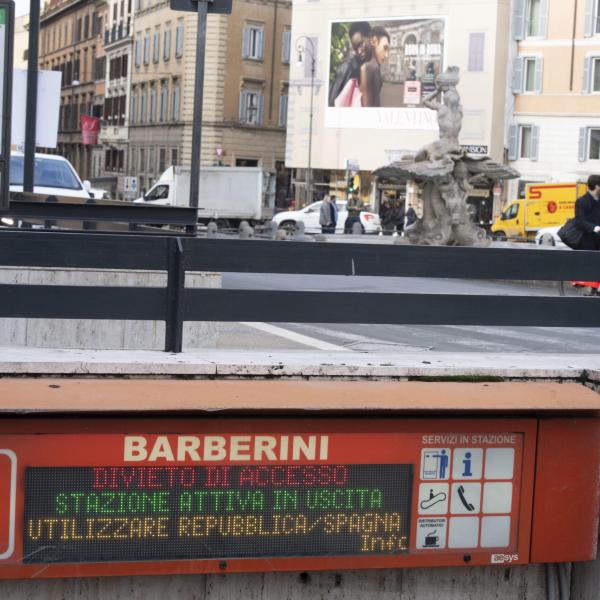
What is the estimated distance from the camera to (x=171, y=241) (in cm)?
520

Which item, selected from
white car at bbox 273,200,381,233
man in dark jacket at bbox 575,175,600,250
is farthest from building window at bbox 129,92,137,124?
man in dark jacket at bbox 575,175,600,250

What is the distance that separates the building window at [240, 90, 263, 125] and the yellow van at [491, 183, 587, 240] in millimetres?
25672

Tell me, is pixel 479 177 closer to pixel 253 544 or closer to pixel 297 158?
pixel 253 544

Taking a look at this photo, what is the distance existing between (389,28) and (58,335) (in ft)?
180

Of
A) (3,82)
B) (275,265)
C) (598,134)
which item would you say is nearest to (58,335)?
(3,82)

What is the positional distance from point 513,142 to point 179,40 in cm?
2462

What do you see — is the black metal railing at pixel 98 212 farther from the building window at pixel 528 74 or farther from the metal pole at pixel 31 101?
the building window at pixel 528 74

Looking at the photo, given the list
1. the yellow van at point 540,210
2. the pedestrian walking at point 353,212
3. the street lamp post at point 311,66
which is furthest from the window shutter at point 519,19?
the yellow van at point 540,210

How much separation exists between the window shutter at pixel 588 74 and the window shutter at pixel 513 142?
12.5 feet

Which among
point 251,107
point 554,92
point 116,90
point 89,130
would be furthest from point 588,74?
point 116,90

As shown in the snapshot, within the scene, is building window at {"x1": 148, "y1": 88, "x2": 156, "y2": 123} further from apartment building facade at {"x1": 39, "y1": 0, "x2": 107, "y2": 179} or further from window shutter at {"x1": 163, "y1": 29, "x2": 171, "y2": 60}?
apartment building facade at {"x1": 39, "y1": 0, "x2": 107, "y2": 179}

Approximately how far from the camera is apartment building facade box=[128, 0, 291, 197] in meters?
71.2

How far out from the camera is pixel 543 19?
5959cm

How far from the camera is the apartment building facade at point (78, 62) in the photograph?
96.7m
